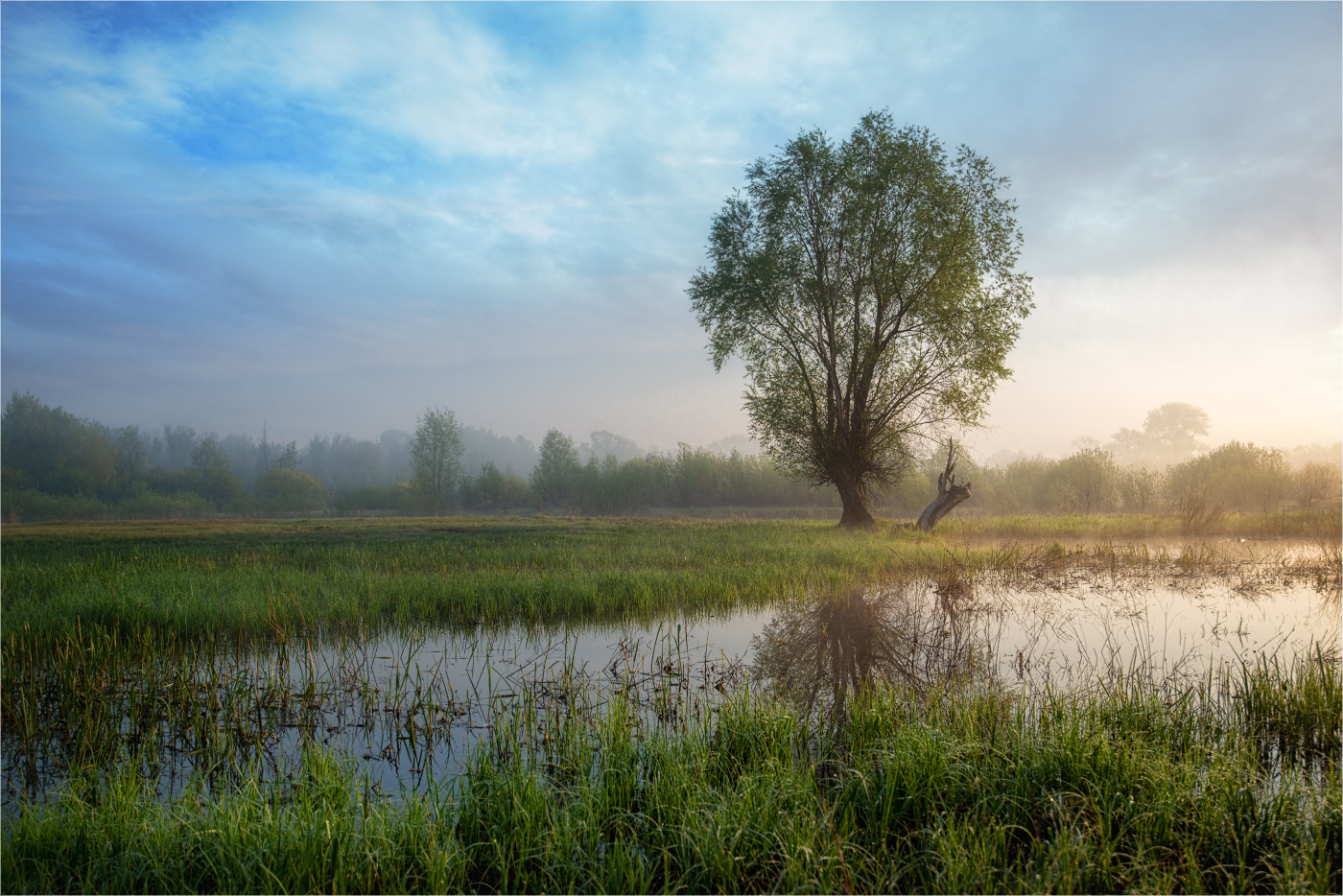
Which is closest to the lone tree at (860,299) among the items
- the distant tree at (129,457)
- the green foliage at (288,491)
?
the green foliage at (288,491)

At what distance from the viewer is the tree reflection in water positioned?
5.85 metres

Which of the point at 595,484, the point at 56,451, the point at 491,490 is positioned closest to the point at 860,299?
the point at 595,484

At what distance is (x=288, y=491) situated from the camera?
73.5 meters

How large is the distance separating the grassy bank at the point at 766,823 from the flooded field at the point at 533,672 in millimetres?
533

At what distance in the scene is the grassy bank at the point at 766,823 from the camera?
2807 mm

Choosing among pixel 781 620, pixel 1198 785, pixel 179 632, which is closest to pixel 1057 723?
pixel 1198 785

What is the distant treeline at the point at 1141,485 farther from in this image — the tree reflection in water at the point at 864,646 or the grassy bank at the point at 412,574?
the tree reflection in water at the point at 864,646

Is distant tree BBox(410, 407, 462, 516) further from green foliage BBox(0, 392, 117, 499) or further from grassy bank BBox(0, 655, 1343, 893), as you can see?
grassy bank BBox(0, 655, 1343, 893)

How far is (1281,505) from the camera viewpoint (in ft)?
106

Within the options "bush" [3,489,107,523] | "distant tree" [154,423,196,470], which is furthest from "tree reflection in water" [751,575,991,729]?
"distant tree" [154,423,196,470]

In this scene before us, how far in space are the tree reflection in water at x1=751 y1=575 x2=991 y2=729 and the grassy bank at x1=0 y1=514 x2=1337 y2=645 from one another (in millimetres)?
1389

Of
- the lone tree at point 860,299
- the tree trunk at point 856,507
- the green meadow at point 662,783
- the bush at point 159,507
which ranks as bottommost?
the bush at point 159,507

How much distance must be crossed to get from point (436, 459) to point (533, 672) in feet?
212

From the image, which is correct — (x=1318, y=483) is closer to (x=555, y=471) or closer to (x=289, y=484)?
(x=555, y=471)
